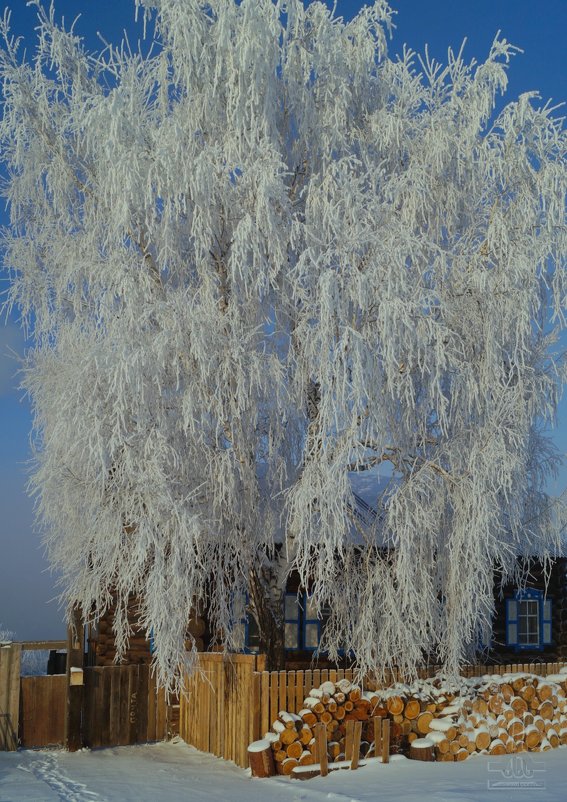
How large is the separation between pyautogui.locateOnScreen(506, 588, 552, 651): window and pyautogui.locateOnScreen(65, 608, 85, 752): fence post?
33.0 feet

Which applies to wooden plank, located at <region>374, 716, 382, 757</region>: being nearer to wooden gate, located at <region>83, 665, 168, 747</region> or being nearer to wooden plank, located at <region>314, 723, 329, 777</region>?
wooden plank, located at <region>314, 723, 329, 777</region>

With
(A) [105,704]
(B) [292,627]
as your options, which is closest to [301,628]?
(B) [292,627]

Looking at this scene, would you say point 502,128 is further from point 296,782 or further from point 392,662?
point 296,782

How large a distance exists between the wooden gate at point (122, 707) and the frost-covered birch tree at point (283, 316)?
1446 millimetres

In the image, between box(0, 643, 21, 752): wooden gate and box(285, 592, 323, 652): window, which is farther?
box(285, 592, 323, 652): window

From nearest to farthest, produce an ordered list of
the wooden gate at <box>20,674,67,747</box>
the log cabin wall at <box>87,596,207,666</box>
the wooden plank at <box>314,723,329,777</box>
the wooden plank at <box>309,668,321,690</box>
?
the wooden plank at <box>314,723,329,777</box>, the wooden plank at <box>309,668,321,690</box>, the wooden gate at <box>20,674,67,747</box>, the log cabin wall at <box>87,596,207,666</box>

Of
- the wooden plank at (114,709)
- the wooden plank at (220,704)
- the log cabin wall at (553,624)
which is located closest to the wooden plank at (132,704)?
the wooden plank at (114,709)

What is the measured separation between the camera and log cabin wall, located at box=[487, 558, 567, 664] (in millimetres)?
20391

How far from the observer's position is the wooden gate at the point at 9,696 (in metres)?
14.6

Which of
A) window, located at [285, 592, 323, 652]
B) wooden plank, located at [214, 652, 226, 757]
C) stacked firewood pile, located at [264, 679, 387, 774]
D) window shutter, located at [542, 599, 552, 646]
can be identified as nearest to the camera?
stacked firewood pile, located at [264, 679, 387, 774]

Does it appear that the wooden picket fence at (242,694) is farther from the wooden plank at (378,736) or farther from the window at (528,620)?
the window at (528,620)

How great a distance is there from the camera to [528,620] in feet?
69.1

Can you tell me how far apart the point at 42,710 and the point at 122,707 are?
4.32ft

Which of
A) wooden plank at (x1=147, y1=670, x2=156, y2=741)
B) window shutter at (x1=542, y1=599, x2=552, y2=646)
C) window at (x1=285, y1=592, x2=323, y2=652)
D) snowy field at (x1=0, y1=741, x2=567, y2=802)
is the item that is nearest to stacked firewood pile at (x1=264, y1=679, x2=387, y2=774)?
snowy field at (x1=0, y1=741, x2=567, y2=802)
